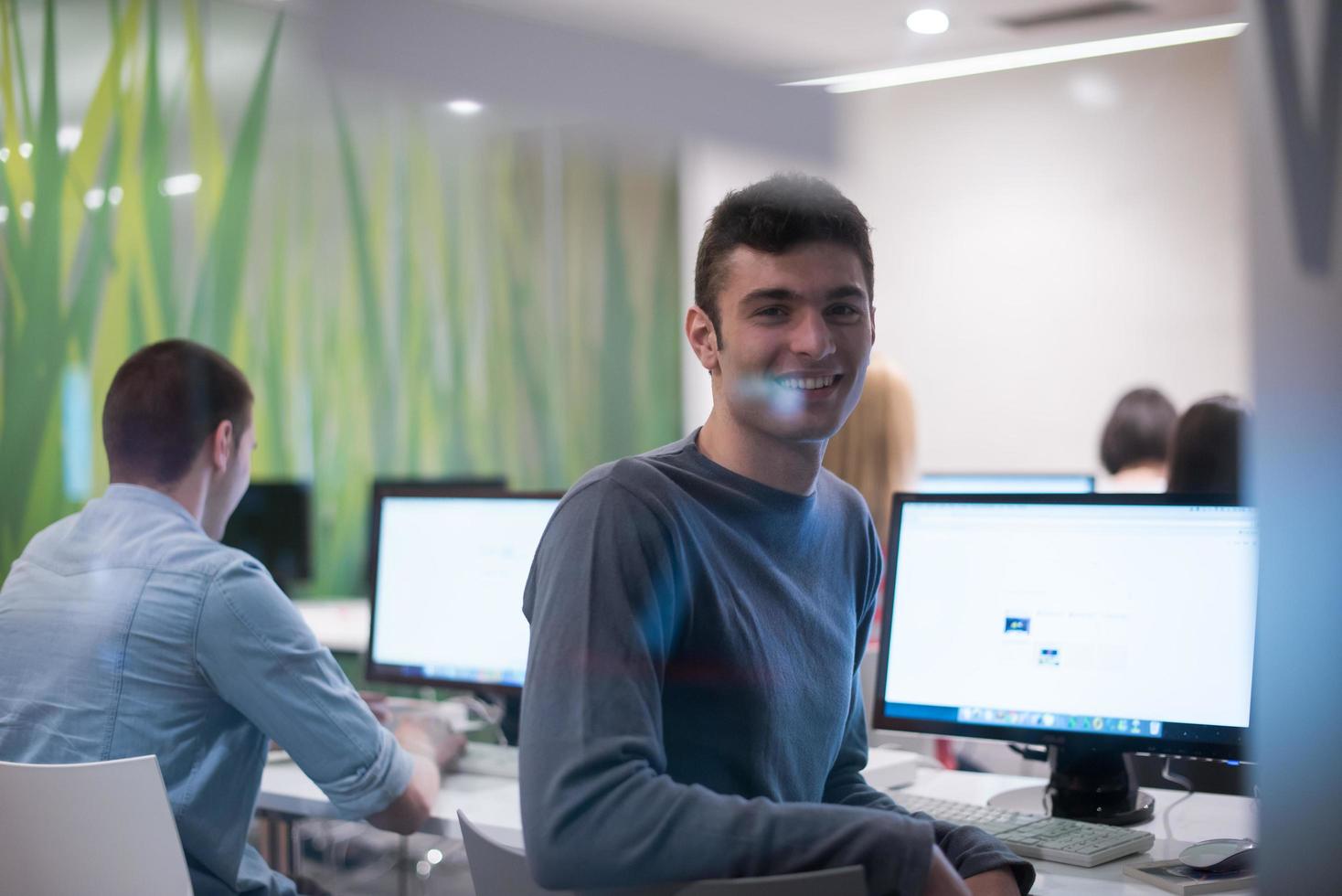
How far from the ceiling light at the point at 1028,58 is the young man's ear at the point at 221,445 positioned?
3.21 m

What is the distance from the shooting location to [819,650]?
126 cm

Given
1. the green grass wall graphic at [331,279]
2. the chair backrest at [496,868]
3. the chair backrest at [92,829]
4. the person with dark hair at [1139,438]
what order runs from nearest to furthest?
the chair backrest at [496,868] → the chair backrest at [92,829] → the green grass wall graphic at [331,279] → the person with dark hair at [1139,438]

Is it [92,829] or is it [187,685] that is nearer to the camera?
[92,829]

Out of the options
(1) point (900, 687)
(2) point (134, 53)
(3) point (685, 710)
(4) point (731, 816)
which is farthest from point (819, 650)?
(2) point (134, 53)

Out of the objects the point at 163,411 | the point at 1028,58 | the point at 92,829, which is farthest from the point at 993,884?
the point at 1028,58

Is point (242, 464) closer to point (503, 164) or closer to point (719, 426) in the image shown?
point (719, 426)

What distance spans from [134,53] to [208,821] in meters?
1.58

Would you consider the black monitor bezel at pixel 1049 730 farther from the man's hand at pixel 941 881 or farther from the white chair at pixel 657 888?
the white chair at pixel 657 888

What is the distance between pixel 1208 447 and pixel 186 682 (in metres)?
1.41

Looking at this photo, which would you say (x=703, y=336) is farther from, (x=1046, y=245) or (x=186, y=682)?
(x=1046, y=245)

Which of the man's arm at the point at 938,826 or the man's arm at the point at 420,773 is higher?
the man's arm at the point at 938,826

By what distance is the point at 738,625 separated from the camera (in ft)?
3.82

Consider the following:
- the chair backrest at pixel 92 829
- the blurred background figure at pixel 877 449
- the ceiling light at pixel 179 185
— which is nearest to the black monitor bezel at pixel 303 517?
the ceiling light at pixel 179 185

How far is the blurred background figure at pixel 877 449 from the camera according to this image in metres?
2.29
